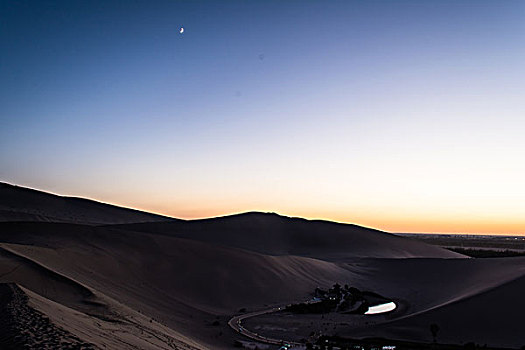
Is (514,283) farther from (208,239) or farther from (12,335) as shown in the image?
(208,239)

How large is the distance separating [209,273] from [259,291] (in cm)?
342

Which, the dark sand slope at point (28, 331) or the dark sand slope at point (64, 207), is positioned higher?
the dark sand slope at point (64, 207)

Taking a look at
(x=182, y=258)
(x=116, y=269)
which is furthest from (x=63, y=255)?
(x=182, y=258)

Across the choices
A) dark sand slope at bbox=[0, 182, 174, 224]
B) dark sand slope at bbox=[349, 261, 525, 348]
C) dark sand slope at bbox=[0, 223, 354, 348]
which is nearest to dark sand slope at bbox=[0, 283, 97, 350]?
dark sand slope at bbox=[0, 223, 354, 348]

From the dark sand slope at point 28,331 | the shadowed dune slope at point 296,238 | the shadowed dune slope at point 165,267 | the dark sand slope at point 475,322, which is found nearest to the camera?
the dark sand slope at point 28,331

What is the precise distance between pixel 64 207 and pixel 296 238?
6364 cm

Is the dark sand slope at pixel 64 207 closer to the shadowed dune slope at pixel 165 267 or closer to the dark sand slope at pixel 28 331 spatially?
the shadowed dune slope at pixel 165 267

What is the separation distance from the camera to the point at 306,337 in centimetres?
1716

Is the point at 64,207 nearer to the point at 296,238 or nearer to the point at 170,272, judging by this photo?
the point at 296,238

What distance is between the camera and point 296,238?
217 feet

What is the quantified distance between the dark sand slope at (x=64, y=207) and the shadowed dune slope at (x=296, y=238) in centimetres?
3350

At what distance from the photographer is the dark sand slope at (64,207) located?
91.8 metres

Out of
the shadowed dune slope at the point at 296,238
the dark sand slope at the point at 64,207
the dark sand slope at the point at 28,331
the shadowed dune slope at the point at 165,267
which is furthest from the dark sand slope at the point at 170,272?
the dark sand slope at the point at 64,207

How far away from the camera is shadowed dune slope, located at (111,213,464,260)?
5884 centimetres
